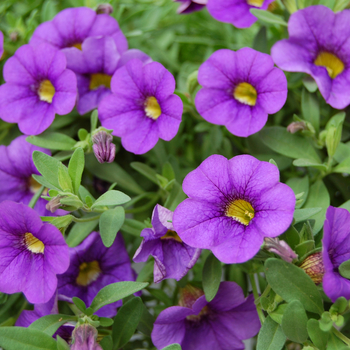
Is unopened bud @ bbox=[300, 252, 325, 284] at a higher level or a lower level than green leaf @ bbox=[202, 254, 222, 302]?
higher

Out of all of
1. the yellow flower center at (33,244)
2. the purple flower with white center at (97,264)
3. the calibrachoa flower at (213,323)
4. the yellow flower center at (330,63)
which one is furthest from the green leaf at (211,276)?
the yellow flower center at (330,63)

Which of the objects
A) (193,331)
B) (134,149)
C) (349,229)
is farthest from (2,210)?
(349,229)

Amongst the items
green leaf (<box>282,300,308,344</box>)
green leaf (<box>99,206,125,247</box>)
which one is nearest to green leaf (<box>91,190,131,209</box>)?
green leaf (<box>99,206,125,247</box>)


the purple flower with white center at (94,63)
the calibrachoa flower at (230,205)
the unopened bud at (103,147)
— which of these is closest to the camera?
the calibrachoa flower at (230,205)

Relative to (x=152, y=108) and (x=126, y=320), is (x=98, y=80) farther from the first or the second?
(x=126, y=320)

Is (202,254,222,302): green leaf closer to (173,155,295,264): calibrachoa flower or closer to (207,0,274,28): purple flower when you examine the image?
(173,155,295,264): calibrachoa flower

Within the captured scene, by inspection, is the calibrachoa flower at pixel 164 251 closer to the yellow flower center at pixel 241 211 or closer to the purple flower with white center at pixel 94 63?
the yellow flower center at pixel 241 211
